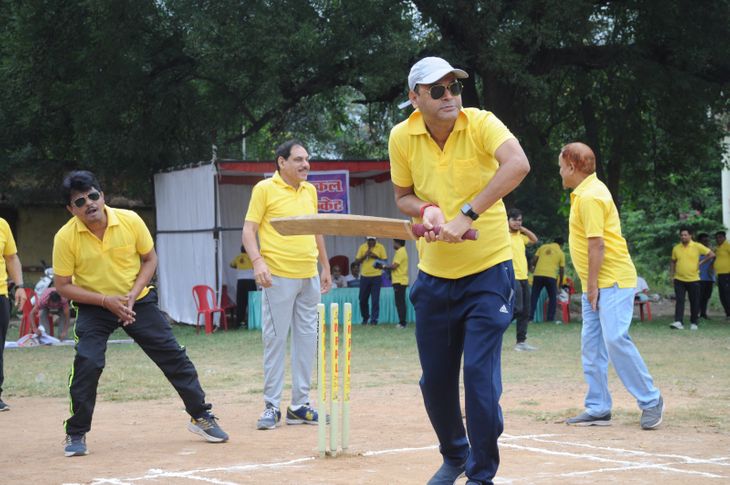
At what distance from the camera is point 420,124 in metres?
5.68

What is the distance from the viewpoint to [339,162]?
78.1 feet

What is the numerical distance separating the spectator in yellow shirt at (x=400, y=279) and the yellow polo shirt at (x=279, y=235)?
538 inches

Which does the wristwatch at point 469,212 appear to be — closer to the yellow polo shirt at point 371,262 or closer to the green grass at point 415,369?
the green grass at point 415,369

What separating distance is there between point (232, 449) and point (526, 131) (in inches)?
753

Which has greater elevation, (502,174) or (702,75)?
(702,75)

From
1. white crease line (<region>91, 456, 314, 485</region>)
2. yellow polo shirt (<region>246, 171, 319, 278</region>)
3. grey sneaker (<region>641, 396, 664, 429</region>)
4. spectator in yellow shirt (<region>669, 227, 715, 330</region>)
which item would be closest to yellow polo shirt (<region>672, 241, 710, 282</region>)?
spectator in yellow shirt (<region>669, 227, 715, 330</region>)

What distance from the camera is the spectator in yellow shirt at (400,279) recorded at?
903 inches

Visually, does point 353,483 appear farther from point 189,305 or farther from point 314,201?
point 189,305

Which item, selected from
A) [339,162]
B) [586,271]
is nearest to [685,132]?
[339,162]

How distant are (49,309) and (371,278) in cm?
680

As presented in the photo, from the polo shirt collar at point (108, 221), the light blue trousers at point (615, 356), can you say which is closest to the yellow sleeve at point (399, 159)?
the polo shirt collar at point (108, 221)

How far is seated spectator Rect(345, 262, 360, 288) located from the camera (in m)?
25.4

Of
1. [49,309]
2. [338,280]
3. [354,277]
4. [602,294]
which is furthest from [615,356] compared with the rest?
[354,277]

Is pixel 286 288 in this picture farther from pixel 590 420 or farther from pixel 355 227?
pixel 355 227
